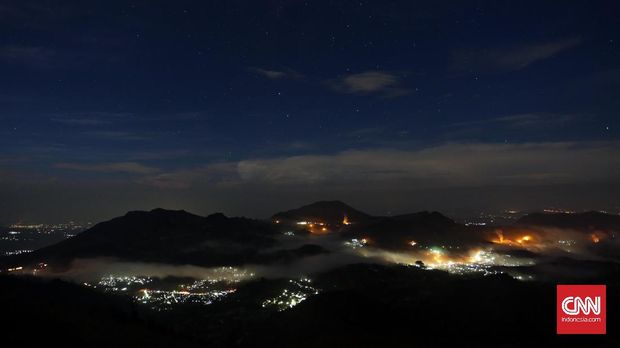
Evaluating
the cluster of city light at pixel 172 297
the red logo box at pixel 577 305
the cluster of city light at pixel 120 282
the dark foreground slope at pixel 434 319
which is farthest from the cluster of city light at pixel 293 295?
the red logo box at pixel 577 305

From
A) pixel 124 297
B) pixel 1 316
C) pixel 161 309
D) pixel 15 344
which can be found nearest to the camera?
pixel 15 344

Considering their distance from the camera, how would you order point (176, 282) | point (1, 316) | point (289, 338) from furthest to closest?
point (176, 282), point (289, 338), point (1, 316)

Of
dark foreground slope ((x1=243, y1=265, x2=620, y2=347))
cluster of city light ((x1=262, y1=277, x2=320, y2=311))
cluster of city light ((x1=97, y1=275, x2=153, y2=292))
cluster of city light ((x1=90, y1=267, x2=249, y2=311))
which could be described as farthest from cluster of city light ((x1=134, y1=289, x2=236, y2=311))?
dark foreground slope ((x1=243, y1=265, x2=620, y2=347))

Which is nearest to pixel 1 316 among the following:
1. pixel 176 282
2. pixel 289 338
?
pixel 289 338

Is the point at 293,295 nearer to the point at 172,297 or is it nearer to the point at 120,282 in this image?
the point at 172,297

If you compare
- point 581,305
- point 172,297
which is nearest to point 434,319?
point 581,305

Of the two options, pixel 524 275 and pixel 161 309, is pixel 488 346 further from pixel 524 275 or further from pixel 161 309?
pixel 161 309
